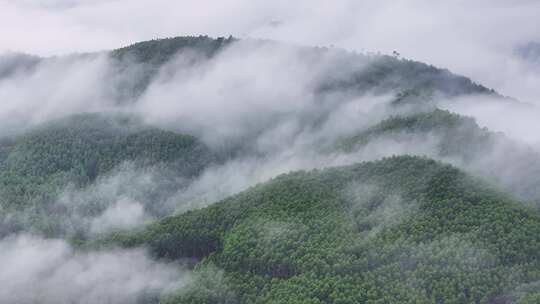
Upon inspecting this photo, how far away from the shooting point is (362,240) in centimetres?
12650

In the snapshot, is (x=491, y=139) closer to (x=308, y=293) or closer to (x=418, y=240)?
(x=418, y=240)

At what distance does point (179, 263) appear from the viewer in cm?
14188

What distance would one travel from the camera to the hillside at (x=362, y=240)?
369 feet

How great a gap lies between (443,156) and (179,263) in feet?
192

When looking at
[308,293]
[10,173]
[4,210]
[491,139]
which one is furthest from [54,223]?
[491,139]

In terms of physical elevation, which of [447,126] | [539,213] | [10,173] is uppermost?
[10,173]

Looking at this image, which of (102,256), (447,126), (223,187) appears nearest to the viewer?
(102,256)

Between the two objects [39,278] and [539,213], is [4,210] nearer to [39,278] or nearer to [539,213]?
[39,278]

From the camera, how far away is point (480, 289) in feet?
355

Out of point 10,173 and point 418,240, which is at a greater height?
point 10,173

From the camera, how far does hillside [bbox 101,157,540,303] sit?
369 feet

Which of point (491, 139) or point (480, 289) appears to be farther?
point (491, 139)

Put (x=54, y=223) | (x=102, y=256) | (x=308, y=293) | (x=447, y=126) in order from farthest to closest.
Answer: (x=54, y=223)
(x=447, y=126)
(x=102, y=256)
(x=308, y=293)

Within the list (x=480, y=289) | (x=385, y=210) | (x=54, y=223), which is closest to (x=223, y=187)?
(x=54, y=223)
